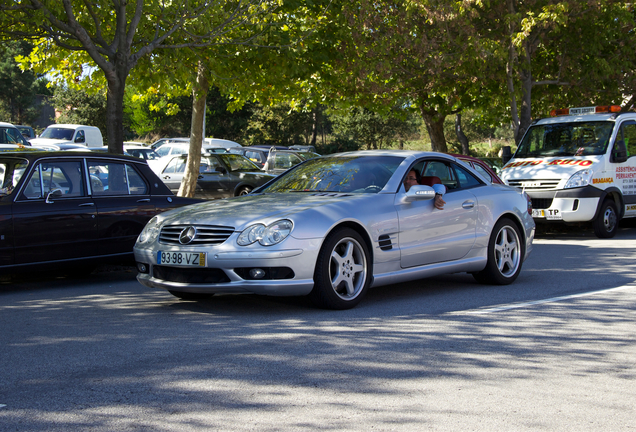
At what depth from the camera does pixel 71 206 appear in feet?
27.3

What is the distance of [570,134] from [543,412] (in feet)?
37.7

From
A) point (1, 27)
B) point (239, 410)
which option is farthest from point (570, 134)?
point (239, 410)

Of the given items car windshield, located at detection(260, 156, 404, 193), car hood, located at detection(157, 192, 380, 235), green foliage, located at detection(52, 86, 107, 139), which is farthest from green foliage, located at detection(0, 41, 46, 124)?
car hood, located at detection(157, 192, 380, 235)

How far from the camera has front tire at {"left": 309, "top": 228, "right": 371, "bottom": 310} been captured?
6.31 metres

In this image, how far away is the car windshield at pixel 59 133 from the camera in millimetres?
33125

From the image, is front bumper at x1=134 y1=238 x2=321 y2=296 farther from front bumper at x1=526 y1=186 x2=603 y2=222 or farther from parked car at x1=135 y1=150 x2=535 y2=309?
front bumper at x1=526 y1=186 x2=603 y2=222

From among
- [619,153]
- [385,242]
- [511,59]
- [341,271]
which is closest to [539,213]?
[619,153]

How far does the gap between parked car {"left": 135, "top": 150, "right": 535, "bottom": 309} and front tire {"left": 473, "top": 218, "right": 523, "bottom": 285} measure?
1 centimetres

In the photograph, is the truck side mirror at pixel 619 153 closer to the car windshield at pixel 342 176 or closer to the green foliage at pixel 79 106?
the car windshield at pixel 342 176

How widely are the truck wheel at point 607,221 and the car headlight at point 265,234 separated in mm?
9300

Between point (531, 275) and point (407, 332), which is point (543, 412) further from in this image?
point (531, 275)

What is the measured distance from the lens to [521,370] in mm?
4711

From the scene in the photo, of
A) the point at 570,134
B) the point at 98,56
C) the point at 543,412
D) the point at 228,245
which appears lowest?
the point at 543,412

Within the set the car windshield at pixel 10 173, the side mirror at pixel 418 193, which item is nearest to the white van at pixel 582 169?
the side mirror at pixel 418 193
